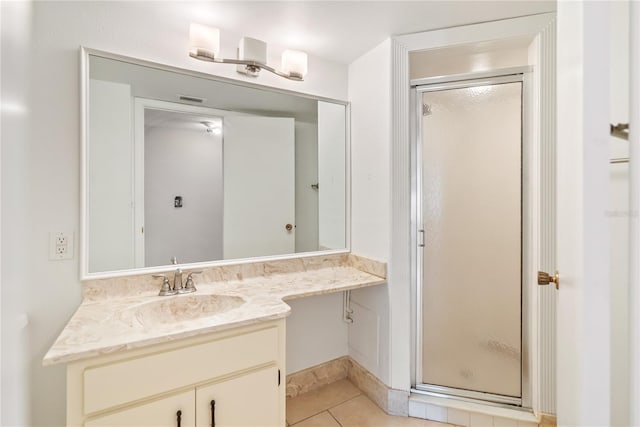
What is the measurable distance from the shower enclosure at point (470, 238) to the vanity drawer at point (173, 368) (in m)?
1.11

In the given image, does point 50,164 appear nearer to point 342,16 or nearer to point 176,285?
point 176,285

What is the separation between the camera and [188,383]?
1.02 meters

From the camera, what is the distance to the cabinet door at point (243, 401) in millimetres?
1053

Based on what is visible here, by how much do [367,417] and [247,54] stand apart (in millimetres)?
2168

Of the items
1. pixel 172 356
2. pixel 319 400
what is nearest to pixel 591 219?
pixel 172 356

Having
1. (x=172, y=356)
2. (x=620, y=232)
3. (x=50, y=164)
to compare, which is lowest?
(x=172, y=356)

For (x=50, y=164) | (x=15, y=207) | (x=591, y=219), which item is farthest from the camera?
(x=50, y=164)

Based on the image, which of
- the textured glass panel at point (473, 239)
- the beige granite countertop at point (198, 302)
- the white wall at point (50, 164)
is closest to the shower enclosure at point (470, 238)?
the textured glass panel at point (473, 239)

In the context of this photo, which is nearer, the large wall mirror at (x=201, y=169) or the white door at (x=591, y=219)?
the white door at (x=591, y=219)

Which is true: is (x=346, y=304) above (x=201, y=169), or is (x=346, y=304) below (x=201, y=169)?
below

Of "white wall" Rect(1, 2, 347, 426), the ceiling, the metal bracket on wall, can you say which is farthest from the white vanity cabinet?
the ceiling

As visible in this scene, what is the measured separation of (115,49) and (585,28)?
1741 mm

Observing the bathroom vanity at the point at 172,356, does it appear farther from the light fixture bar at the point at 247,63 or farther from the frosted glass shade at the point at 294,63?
the frosted glass shade at the point at 294,63

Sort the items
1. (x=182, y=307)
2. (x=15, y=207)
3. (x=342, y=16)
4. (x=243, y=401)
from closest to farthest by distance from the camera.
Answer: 1. (x=15, y=207)
2. (x=243, y=401)
3. (x=182, y=307)
4. (x=342, y=16)
